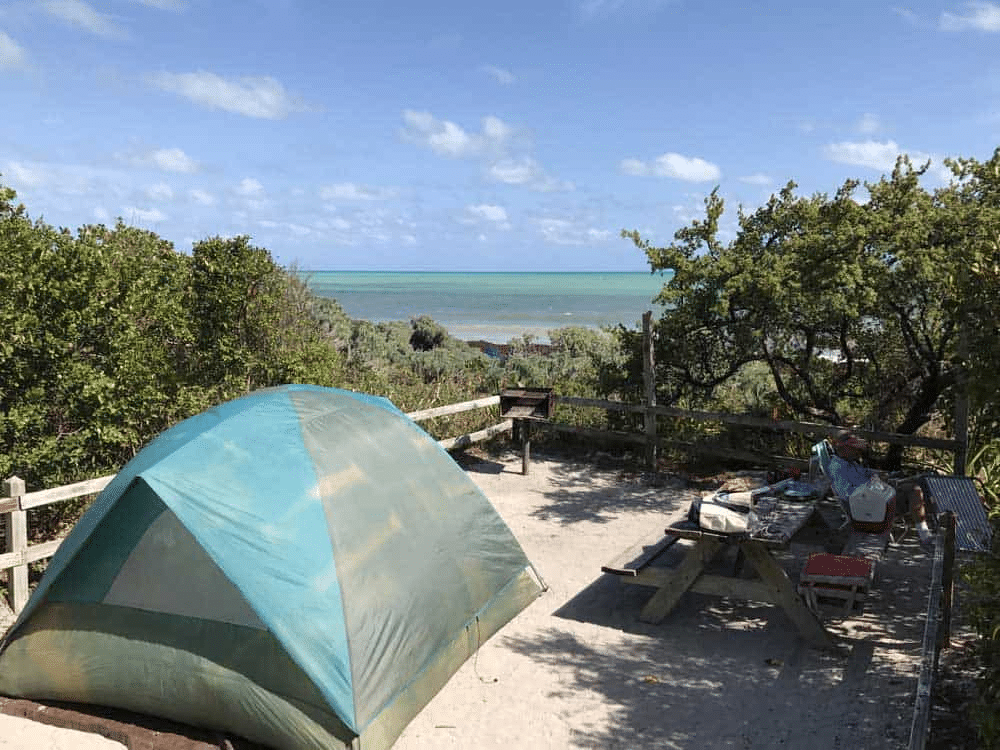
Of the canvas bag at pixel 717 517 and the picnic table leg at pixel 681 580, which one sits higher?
the canvas bag at pixel 717 517

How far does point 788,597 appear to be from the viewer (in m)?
5.77

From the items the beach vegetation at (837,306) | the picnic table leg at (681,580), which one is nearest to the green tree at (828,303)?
the beach vegetation at (837,306)

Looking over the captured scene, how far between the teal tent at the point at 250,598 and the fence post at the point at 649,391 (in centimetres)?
611

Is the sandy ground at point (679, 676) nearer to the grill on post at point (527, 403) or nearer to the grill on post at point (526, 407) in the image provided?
the grill on post at point (526, 407)

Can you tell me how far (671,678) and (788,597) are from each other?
1.16 meters

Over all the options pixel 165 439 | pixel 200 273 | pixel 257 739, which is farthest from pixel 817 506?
pixel 200 273

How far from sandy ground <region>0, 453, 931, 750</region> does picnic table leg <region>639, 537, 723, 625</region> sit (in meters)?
0.14

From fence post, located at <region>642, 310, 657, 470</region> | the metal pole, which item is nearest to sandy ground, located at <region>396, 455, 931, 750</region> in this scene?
the metal pole

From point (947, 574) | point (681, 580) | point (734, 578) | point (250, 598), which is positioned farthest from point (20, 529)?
point (947, 574)

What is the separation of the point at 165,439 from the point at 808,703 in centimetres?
464

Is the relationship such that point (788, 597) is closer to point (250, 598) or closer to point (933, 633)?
point (933, 633)

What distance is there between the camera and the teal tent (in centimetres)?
439

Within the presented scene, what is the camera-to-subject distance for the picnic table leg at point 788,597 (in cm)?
Result: 567

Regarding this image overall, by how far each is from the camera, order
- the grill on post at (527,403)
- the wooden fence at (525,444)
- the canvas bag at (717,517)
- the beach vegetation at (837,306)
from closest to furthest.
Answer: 1. the canvas bag at (717,517)
2. the wooden fence at (525,444)
3. the beach vegetation at (837,306)
4. the grill on post at (527,403)
